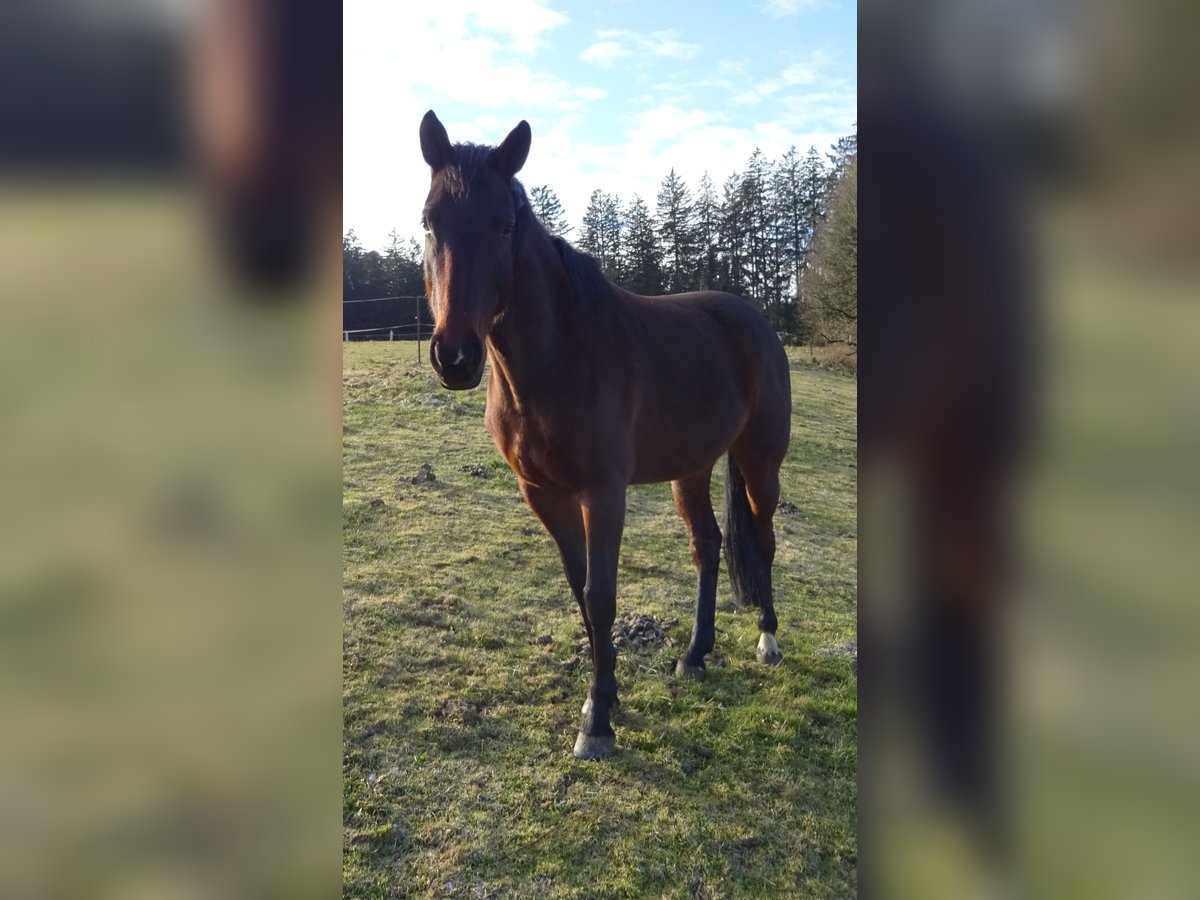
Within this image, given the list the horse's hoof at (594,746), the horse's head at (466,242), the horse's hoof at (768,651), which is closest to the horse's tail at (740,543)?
the horse's hoof at (768,651)

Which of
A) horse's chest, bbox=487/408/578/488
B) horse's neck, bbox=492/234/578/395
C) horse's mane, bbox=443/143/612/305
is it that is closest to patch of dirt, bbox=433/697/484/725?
horse's chest, bbox=487/408/578/488

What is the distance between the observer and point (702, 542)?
15.1ft

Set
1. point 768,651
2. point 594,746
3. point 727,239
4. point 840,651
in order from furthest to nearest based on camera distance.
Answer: point 727,239 < point 840,651 < point 768,651 < point 594,746

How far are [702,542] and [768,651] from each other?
0.78 meters

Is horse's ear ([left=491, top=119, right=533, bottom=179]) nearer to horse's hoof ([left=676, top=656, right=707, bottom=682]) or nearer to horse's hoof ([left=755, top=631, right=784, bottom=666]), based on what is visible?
horse's hoof ([left=676, top=656, right=707, bottom=682])

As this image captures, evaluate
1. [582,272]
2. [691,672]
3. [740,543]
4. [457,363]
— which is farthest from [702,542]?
[457,363]

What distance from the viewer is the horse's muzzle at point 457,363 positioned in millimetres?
2309

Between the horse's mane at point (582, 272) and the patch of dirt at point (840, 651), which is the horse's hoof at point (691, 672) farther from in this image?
the horse's mane at point (582, 272)

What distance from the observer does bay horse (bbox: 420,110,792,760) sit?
8.50ft

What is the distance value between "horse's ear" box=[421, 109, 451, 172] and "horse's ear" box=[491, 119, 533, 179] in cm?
18

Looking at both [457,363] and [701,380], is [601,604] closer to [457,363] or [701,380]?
[701,380]
